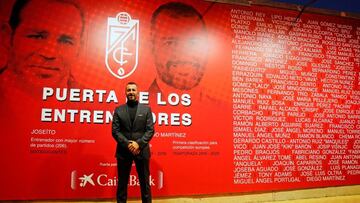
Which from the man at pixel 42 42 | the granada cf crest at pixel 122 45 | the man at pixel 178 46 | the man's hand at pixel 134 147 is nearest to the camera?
the man's hand at pixel 134 147

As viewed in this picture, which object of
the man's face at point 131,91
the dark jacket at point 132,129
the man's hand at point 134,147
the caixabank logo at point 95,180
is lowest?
the caixabank logo at point 95,180

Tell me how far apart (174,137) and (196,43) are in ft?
3.64

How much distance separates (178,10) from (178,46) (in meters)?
0.43

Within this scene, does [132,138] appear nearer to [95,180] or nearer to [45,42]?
[95,180]

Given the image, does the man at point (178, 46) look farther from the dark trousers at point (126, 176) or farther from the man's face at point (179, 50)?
the dark trousers at point (126, 176)

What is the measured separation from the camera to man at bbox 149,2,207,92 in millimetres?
3346

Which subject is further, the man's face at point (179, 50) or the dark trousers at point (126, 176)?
the man's face at point (179, 50)

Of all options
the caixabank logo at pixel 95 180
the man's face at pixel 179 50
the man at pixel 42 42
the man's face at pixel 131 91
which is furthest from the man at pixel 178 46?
the caixabank logo at pixel 95 180

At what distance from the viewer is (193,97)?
3387 mm

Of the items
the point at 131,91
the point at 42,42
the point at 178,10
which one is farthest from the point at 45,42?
the point at 178,10

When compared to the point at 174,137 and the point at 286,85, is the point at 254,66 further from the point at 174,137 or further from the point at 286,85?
the point at 174,137

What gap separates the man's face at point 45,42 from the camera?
303 cm

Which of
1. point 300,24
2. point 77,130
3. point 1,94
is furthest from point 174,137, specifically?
point 300,24

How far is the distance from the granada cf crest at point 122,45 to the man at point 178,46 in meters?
0.22
